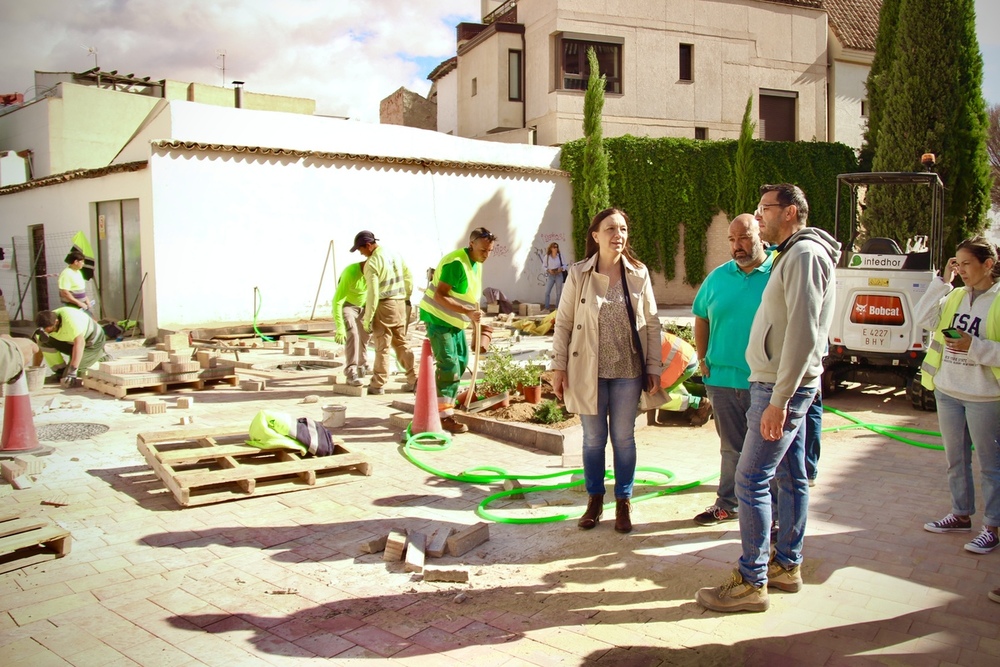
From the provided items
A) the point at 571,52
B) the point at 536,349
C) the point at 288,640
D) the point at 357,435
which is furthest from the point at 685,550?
the point at 571,52

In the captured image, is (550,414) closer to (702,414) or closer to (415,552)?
(702,414)

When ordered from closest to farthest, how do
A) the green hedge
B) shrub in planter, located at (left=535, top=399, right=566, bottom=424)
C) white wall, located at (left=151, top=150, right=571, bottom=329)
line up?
shrub in planter, located at (left=535, top=399, right=566, bottom=424), white wall, located at (left=151, top=150, right=571, bottom=329), the green hedge

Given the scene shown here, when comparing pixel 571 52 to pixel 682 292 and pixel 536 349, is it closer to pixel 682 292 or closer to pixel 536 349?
pixel 682 292

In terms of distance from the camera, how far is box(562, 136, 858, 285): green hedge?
78.3 ft

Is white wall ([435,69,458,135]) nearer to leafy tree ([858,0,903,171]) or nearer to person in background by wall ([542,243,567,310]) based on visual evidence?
person in background by wall ([542,243,567,310])

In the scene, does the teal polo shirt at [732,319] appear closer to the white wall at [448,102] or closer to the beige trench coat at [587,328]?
the beige trench coat at [587,328]

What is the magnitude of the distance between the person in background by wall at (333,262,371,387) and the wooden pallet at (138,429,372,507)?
12.2ft

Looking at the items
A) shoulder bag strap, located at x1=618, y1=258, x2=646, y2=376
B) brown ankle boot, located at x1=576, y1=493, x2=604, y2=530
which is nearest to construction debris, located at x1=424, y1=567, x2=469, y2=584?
brown ankle boot, located at x1=576, y1=493, x2=604, y2=530

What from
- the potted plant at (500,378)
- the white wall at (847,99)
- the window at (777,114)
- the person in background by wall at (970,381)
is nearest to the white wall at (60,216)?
the potted plant at (500,378)

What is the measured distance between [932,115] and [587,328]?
20388mm

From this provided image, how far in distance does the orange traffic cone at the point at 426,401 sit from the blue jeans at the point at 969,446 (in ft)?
13.9

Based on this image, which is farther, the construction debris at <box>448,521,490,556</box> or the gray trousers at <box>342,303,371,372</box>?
the gray trousers at <box>342,303,371,372</box>

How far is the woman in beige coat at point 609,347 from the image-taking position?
4957 mm

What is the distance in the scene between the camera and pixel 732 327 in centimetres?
494
